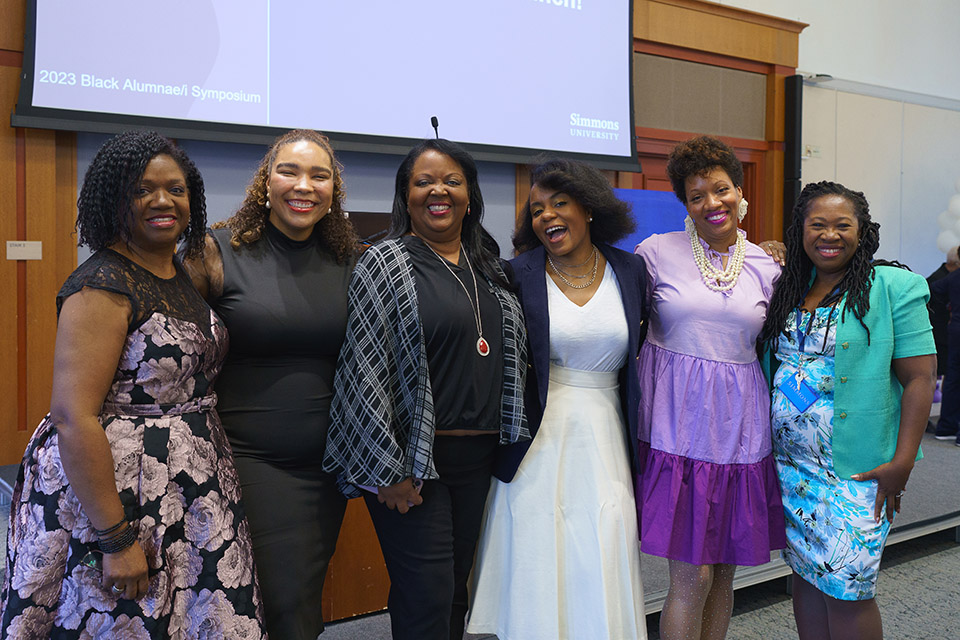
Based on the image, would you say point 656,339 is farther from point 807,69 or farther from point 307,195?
point 807,69

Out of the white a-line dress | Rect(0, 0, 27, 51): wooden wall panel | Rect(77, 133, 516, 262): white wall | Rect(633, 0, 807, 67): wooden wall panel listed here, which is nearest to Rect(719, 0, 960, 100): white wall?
Rect(633, 0, 807, 67): wooden wall panel

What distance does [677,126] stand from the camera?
5.64 m

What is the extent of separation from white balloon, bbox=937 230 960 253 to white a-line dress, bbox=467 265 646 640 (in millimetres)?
6572

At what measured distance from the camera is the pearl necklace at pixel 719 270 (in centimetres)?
209

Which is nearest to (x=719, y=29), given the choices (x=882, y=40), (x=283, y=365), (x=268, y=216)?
(x=882, y=40)

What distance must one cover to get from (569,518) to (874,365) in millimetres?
894

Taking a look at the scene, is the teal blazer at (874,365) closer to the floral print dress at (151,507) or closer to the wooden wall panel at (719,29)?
the floral print dress at (151,507)

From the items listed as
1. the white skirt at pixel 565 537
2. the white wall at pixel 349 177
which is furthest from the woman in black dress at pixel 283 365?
the white wall at pixel 349 177

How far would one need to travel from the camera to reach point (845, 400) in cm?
193

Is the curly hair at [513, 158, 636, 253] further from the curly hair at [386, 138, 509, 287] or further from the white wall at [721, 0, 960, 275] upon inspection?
the white wall at [721, 0, 960, 275]

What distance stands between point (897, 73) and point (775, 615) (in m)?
6.67

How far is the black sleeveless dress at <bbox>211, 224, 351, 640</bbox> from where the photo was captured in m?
1.71

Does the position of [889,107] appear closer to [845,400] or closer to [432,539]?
[845,400]

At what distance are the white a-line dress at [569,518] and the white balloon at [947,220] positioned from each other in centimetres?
673
